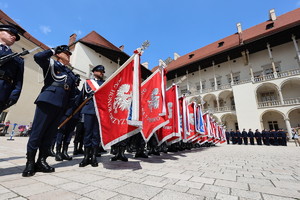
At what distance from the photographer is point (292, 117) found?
1852 centimetres

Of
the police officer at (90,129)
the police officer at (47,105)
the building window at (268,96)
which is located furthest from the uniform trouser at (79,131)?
the building window at (268,96)

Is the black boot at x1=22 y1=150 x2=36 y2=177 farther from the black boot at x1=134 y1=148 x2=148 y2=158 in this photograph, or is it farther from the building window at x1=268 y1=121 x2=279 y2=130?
the building window at x1=268 y1=121 x2=279 y2=130

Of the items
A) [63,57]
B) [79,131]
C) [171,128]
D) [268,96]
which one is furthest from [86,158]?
[268,96]

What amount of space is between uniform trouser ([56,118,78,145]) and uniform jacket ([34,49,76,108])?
4.77 ft

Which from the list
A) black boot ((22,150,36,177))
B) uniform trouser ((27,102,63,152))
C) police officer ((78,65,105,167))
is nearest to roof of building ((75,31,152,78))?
police officer ((78,65,105,167))

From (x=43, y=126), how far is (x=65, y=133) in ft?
5.21

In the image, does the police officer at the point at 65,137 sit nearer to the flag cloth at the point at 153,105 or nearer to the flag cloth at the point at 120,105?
the flag cloth at the point at 120,105

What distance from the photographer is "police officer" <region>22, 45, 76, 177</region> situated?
81.7 inches

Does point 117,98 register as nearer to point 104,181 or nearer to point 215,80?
point 104,181

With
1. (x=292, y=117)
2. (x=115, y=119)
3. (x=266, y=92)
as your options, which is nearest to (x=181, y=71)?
(x=266, y=92)

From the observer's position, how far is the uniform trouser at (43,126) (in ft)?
6.77

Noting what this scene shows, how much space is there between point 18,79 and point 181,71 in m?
27.8

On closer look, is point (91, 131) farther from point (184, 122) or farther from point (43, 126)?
point (184, 122)

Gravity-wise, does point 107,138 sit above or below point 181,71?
below
